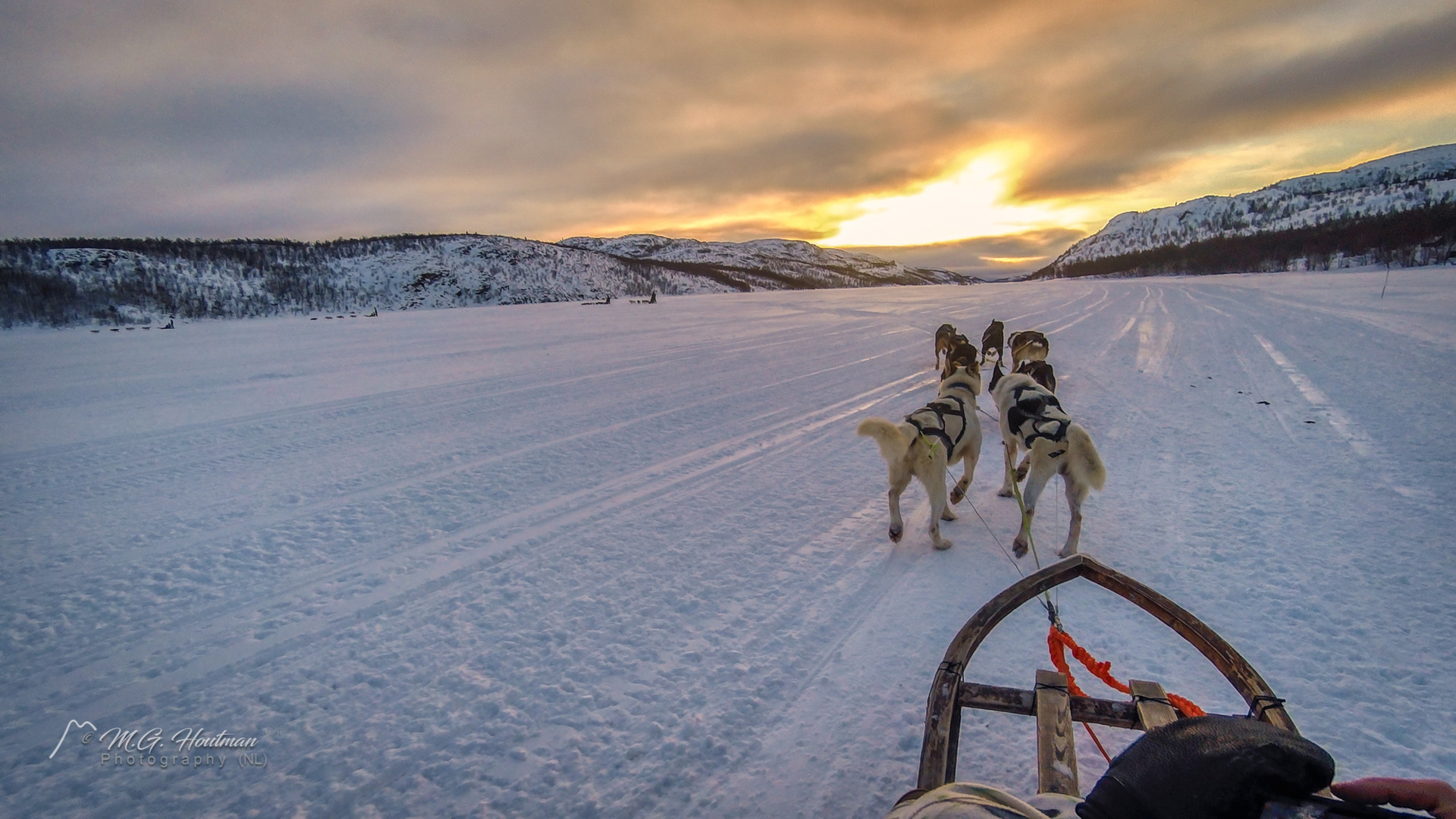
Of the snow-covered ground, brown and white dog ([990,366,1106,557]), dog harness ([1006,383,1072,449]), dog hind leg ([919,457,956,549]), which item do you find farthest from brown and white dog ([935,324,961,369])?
dog hind leg ([919,457,956,549])

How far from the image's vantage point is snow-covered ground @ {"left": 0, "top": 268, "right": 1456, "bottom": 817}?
243 cm

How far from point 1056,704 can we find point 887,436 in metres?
2.22

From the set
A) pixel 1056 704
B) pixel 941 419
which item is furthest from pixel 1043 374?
pixel 1056 704

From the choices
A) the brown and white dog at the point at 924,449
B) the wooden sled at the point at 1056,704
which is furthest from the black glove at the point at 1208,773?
the brown and white dog at the point at 924,449

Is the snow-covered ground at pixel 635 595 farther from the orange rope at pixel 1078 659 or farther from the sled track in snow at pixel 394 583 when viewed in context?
the orange rope at pixel 1078 659

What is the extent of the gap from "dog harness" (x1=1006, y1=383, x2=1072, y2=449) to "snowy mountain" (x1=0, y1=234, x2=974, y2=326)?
68.2 metres

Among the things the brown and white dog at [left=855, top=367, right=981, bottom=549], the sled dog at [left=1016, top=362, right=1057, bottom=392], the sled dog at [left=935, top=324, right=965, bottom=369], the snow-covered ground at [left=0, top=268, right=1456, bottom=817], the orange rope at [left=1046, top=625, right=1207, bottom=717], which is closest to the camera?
the orange rope at [left=1046, top=625, right=1207, bottom=717]

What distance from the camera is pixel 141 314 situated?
54.3 meters

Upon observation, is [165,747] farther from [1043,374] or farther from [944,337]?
[944,337]

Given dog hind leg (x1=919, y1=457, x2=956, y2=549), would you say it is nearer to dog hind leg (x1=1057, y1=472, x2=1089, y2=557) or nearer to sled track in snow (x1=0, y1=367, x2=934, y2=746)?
dog hind leg (x1=1057, y1=472, x2=1089, y2=557)

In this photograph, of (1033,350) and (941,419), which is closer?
(941,419)

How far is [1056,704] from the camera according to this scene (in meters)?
2.06

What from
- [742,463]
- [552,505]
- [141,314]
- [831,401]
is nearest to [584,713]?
[552,505]

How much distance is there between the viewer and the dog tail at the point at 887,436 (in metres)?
4.05
